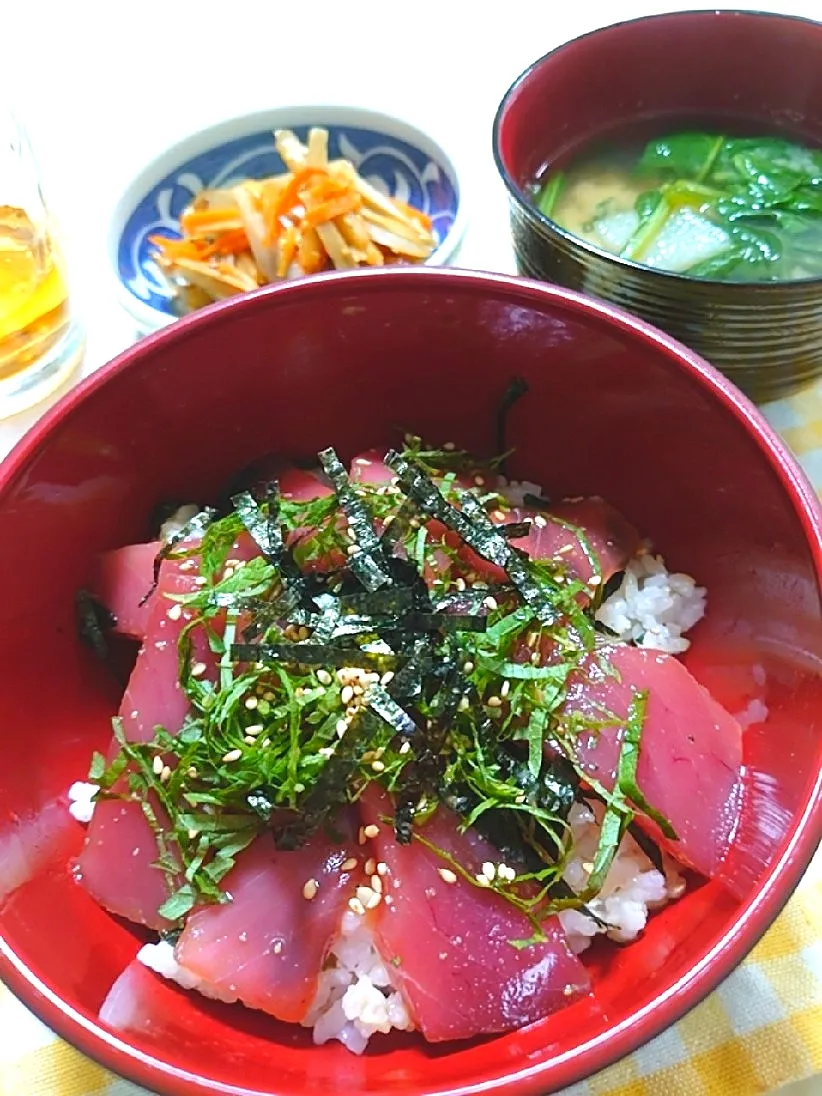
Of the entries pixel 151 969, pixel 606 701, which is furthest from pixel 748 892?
pixel 151 969

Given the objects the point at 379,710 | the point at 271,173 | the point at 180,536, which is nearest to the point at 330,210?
the point at 271,173

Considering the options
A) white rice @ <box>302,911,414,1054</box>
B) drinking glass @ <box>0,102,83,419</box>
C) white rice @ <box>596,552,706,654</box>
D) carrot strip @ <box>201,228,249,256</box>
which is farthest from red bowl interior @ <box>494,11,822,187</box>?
white rice @ <box>302,911,414,1054</box>

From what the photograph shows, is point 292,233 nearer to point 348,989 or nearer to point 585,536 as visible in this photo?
point 585,536

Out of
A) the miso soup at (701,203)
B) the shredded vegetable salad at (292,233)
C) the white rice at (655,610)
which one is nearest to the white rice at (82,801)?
→ the white rice at (655,610)

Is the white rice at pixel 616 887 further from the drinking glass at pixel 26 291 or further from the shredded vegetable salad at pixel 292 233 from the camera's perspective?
the drinking glass at pixel 26 291

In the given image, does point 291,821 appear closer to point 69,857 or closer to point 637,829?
Result: point 69,857

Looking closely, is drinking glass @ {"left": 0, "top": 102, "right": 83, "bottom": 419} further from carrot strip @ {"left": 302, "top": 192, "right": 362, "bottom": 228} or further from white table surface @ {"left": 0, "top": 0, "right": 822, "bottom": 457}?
carrot strip @ {"left": 302, "top": 192, "right": 362, "bottom": 228}
